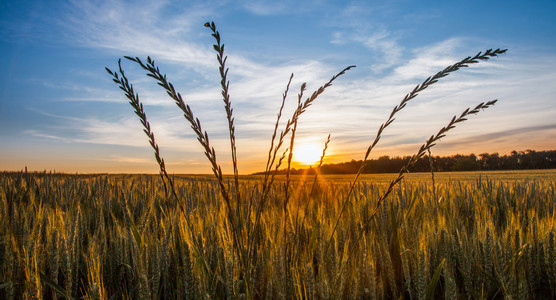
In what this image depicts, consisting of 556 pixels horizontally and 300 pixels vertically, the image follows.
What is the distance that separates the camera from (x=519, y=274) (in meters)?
1.58

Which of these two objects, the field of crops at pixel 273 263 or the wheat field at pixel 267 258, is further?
the field of crops at pixel 273 263

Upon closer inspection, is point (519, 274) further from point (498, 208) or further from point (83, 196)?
point (83, 196)

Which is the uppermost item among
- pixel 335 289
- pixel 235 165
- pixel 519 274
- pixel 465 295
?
pixel 235 165

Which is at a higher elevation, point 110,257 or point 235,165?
point 235,165

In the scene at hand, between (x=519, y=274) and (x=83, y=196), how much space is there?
13.7 ft

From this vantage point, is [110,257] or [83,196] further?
[83,196]

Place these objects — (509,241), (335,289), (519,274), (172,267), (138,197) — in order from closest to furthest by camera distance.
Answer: (335,289) → (519,274) → (172,267) → (509,241) → (138,197)

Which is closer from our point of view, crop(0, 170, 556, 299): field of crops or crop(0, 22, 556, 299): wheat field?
crop(0, 22, 556, 299): wheat field

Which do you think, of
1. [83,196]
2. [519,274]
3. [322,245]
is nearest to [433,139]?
[322,245]

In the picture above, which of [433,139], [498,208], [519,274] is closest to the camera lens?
[433,139]

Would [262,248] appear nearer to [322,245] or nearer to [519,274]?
[322,245]

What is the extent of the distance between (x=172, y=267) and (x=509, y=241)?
1.93 metres

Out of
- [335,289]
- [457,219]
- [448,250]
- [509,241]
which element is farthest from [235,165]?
[457,219]

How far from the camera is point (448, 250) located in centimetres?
179
